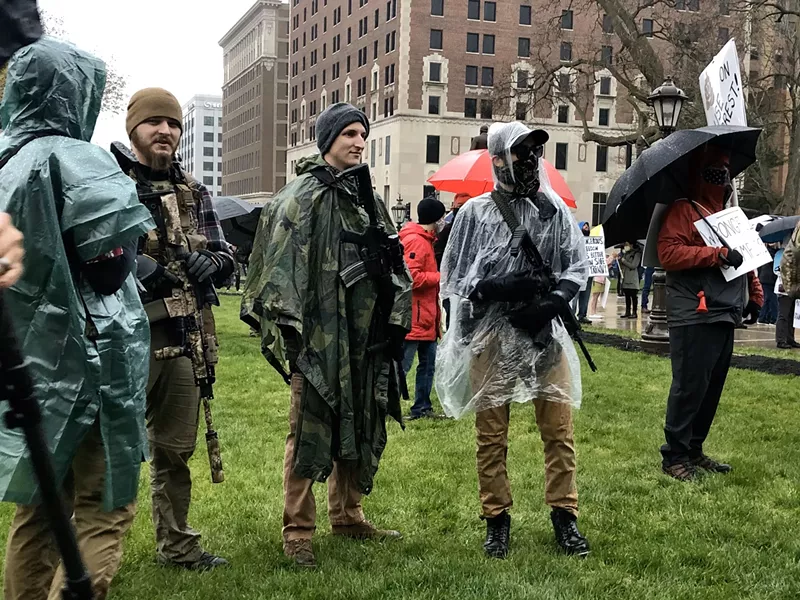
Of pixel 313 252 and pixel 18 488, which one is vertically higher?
pixel 313 252

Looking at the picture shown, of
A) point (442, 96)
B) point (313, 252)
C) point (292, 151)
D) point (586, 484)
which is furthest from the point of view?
point (292, 151)

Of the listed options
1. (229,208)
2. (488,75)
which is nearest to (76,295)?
(229,208)

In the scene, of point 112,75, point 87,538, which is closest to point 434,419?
point 87,538

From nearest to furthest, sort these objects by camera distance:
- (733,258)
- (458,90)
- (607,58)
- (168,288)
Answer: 1. (168,288)
2. (733,258)
3. (607,58)
4. (458,90)

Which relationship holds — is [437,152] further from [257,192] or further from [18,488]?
[18,488]

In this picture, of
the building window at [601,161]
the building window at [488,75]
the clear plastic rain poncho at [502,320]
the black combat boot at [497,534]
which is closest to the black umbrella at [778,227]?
the clear plastic rain poncho at [502,320]

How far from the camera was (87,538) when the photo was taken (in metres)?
2.73

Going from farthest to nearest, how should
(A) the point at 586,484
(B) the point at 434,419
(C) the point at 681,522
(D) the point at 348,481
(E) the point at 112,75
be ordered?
(E) the point at 112,75
(B) the point at 434,419
(A) the point at 586,484
(C) the point at 681,522
(D) the point at 348,481

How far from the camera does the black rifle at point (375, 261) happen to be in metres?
4.19

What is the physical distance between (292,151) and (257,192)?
1856 cm

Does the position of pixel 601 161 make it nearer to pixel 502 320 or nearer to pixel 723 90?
pixel 723 90

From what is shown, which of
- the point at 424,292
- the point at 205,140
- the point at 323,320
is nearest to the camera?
the point at 323,320

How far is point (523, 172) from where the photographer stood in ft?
14.5

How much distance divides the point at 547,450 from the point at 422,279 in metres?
3.27
